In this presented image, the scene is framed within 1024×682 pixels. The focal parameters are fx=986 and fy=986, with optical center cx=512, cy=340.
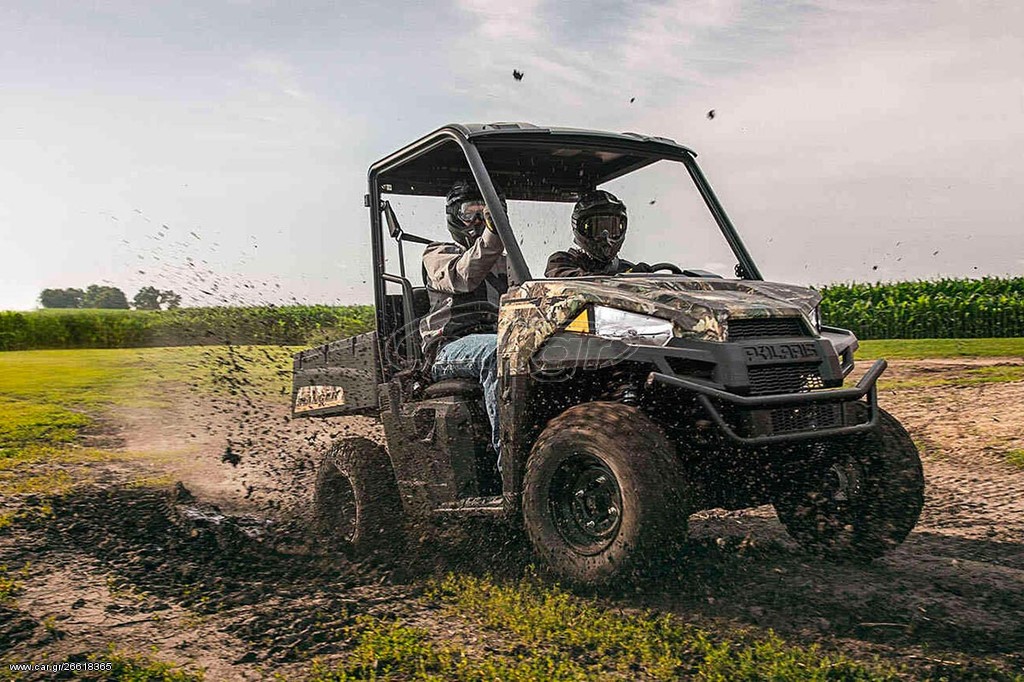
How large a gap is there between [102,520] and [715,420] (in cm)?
533

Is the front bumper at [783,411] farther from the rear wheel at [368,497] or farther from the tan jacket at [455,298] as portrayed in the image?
the rear wheel at [368,497]

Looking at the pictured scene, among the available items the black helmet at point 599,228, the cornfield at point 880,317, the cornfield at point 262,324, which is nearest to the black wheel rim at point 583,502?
the black helmet at point 599,228

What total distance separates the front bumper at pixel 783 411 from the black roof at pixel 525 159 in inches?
71.9

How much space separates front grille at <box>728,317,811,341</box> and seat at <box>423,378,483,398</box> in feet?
4.87

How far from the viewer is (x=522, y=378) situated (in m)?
4.71

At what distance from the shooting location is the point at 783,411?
4.34m

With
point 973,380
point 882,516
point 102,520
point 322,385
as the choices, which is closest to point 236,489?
point 102,520

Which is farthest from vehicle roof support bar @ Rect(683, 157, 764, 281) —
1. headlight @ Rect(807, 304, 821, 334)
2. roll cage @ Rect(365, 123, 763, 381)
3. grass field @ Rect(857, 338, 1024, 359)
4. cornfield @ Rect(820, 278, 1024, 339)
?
cornfield @ Rect(820, 278, 1024, 339)

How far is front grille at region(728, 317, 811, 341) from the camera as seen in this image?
437 cm

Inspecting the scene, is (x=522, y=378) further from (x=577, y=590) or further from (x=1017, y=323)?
(x=1017, y=323)

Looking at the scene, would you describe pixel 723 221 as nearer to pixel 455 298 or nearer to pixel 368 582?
pixel 455 298

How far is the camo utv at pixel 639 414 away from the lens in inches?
167

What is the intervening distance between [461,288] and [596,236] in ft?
2.74

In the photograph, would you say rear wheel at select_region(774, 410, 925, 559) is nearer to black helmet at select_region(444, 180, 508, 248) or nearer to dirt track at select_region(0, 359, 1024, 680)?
dirt track at select_region(0, 359, 1024, 680)
